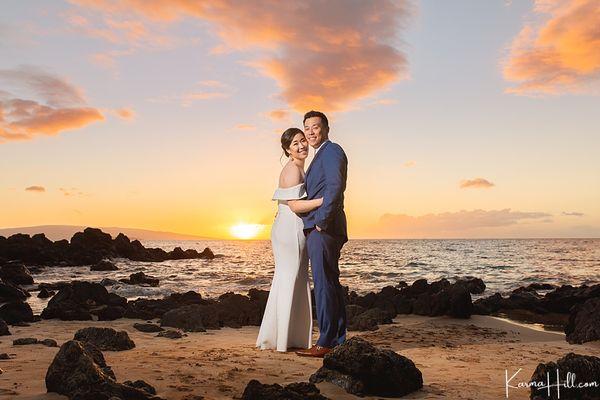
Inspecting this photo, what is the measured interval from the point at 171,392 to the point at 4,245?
4502cm

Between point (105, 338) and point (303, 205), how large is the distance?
10.8 feet

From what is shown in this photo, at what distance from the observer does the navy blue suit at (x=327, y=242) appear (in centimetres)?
696

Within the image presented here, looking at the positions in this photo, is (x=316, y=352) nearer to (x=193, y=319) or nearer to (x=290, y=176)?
(x=290, y=176)

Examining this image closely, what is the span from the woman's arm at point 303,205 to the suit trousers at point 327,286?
0.32 m

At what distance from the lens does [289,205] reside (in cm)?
739

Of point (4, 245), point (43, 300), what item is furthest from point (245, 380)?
point (4, 245)

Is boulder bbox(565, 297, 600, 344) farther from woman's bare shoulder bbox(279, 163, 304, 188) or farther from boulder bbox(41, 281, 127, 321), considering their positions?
boulder bbox(41, 281, 127, 321)

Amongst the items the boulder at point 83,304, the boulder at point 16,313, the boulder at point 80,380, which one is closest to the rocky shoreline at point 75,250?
the boulder at point 83,304

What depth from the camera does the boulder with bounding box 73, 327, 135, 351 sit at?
7311 millimetres

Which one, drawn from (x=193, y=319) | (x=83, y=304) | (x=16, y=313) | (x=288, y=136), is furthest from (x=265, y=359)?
(x=83, y=304)

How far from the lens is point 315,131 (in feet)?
23.5

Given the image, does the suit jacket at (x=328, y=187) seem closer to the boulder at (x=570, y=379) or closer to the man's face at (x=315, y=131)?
the man's face at (x=315, y=131)

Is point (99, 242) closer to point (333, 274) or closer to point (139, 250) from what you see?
point (139, 250)

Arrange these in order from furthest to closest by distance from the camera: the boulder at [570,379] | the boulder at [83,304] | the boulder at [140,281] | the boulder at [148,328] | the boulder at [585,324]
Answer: the boulder at [140,281]
the boulder at [83,304]
the boulder at [148,328]
the boulder at [585,324]
the boulder at [570,379]
